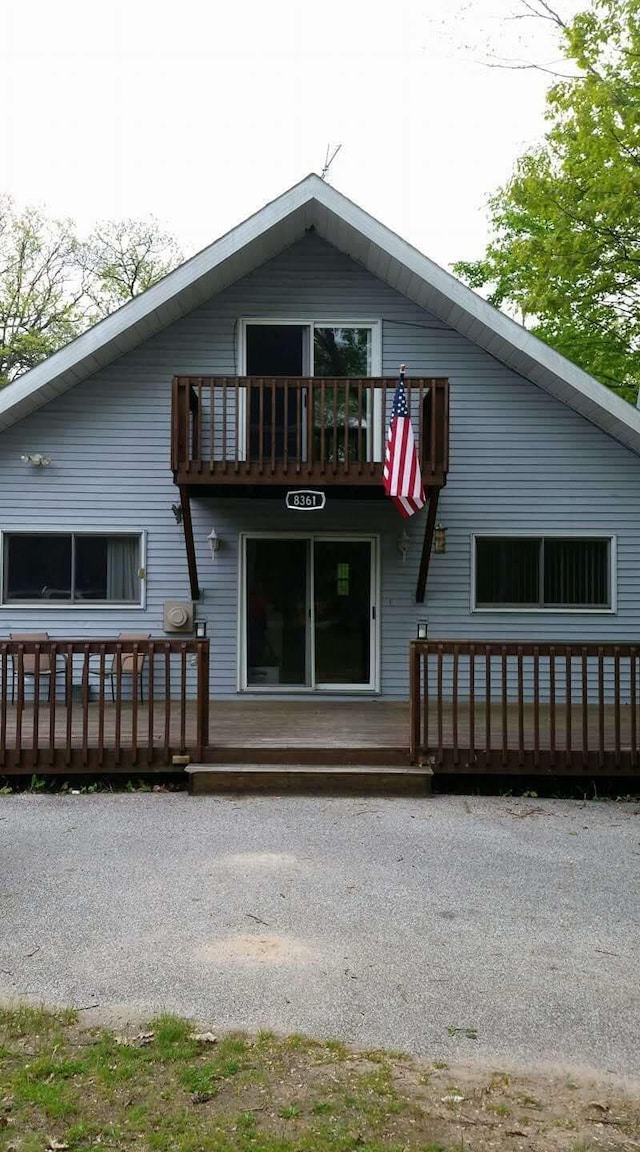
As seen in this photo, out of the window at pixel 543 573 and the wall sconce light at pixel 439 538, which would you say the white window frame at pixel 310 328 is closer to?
the wall sconce light at pixel 439 538

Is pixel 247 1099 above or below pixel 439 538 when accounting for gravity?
below

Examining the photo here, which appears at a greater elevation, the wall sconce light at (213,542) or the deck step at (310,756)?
the wall sconce light at (213,542)

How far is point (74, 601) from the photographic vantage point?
34.8 feet

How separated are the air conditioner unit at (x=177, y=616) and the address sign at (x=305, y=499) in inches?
76.9

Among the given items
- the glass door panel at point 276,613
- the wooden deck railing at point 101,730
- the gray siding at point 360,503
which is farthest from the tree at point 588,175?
the wooden deck railing at point 101,730

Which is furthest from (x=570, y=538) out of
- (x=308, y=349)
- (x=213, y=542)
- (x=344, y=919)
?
(x=344, y=919)

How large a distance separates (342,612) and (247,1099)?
806cm

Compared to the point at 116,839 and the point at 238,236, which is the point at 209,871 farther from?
the point at 238,236

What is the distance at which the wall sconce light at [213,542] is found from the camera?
10.6 m

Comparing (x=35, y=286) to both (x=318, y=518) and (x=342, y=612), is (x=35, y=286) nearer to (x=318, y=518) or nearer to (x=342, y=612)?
(x=318, y=518)

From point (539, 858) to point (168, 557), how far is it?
255 inches

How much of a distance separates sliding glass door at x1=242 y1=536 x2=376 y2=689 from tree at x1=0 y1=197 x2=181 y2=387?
74.3 feet

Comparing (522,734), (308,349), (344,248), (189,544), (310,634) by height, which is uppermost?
(344,248)

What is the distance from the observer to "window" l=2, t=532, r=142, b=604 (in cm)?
1061
